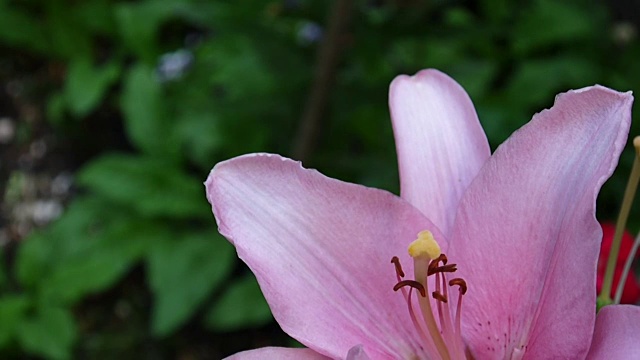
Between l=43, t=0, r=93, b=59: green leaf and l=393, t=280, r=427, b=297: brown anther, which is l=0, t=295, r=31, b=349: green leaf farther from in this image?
l=393, t=280, r=427, b=297: brown anther

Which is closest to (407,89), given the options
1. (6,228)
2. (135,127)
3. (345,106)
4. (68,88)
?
(345,106)

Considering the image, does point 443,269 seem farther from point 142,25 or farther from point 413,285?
point 142,25

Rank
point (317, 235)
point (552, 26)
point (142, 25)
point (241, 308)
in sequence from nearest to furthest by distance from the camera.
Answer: point (317, 235), point (241, 308), point (552, 26), point (142, 25)

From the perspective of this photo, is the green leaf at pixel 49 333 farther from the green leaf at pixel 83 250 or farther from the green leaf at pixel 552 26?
the green leaf at pixel 552 26

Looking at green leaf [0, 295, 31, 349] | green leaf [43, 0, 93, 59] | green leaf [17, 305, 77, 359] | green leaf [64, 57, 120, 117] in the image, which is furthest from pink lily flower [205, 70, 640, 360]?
green leaf [43, 0, 93, 59]

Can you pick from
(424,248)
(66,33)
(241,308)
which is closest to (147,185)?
(241,308)

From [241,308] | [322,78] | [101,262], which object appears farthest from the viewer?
[101,262]

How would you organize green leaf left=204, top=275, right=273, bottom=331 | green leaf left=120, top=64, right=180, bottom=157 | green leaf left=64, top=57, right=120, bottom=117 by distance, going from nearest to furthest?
green leaf left=204, top=275, right=273, bottom=331
green leaf left=120, top=64, right=180, bottom=157
green leaf left=64, top=57, right=120, bottom=117
